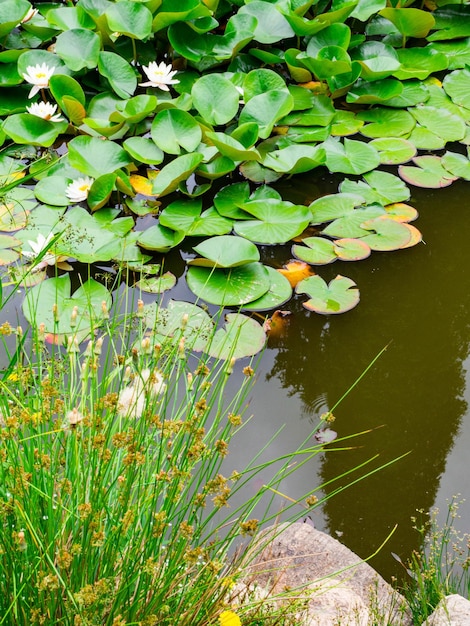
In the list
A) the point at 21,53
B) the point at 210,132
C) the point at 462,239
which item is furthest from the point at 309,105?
the point at 21,53

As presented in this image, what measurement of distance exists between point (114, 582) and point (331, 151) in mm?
2654

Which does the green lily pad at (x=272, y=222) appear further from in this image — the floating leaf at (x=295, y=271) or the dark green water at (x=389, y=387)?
the dark green water at (x=389, y=387)

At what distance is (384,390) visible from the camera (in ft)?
8.58

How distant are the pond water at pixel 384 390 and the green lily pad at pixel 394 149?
42 centimetres

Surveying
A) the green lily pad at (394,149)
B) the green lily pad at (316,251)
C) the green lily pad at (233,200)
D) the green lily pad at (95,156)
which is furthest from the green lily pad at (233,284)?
the green lily pad at (394,149)

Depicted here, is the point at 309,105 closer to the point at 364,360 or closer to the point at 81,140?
the point at 81,140

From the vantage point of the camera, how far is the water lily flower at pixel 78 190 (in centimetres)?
311

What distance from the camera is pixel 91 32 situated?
3623 millimetres

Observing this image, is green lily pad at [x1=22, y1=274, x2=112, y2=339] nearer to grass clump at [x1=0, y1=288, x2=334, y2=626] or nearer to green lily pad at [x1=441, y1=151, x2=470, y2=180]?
grass clump at [x1=0, y1=288, x2=334, y2=626]

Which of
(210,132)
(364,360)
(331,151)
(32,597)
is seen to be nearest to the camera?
(32,597)

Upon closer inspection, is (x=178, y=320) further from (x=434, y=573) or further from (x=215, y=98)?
(x=215, y=98)

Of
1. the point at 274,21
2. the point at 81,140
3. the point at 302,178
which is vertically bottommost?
the point at 302,178

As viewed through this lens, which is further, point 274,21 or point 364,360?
point 274,21

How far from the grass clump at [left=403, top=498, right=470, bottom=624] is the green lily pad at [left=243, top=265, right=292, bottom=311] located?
100 cm
